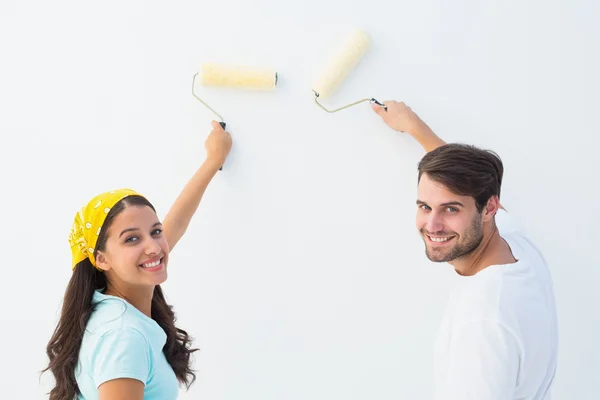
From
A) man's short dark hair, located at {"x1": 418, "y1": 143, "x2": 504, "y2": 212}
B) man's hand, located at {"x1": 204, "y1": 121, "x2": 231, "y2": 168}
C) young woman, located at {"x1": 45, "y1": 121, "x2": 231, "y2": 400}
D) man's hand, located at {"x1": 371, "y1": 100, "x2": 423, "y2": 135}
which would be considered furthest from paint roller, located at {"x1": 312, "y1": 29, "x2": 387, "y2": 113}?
young woman, located at {"x1": 45, "y1": 121, "x2": 231, "y2": 400}

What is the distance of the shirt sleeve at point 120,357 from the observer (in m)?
1.39

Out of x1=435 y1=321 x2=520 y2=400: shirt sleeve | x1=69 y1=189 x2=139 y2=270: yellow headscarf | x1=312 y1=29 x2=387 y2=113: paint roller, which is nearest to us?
x1=435 y1=321 x2=520 y2=400: shirt sleeve

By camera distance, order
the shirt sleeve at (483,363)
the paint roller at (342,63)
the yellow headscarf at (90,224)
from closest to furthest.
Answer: the shirt sleeve at (483,363), the yellow headscarf at (90,224), the paint roller at (342,63)

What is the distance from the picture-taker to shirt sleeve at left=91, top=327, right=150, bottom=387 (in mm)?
1389

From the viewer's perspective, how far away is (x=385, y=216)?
6.28 ft

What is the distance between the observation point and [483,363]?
1380 millimetres

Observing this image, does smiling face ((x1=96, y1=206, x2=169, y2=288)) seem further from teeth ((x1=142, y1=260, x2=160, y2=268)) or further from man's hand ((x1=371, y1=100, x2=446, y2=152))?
man's hand ((x1=371, y1=100, x2=446, y2=152))

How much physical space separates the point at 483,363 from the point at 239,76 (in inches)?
35.6

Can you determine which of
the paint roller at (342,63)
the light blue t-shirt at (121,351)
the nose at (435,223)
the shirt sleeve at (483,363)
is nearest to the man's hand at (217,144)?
the paint roller at (342,63)

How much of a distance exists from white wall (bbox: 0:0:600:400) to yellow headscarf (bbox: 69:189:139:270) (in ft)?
1.45

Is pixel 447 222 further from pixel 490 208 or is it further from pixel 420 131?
pixel 420 131

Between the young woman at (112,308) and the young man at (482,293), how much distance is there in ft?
1.84

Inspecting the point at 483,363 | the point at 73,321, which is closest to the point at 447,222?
the point at 483,363

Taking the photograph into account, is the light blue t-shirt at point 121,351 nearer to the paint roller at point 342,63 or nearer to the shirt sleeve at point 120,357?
the shirt sleeve at point 120,357
